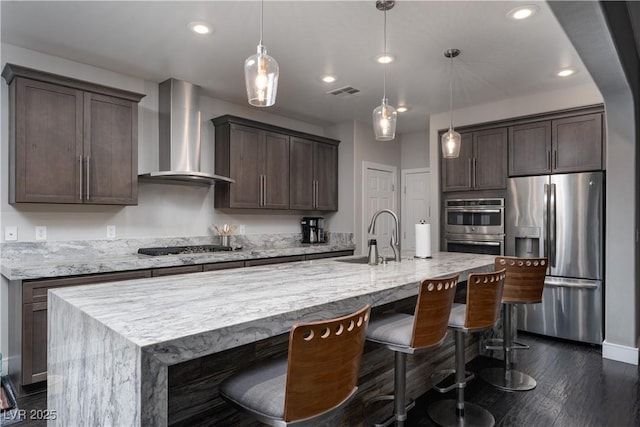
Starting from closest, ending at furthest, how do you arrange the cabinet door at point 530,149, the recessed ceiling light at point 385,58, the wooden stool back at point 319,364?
the wooden stool back at point 319,364
the recessed ceiling light at point 385,58
the cabinet door at point 530,149

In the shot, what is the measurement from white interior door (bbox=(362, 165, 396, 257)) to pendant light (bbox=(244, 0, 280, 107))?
12.2ft

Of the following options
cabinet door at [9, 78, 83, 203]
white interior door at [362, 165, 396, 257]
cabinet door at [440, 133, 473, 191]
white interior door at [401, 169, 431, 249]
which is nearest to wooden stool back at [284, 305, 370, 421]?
cabinet door at [9, 78, 83, 203]

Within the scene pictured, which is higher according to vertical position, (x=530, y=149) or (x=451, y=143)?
(x=530, y=149)

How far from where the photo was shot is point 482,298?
2154 mm

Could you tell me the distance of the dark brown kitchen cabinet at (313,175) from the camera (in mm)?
4910

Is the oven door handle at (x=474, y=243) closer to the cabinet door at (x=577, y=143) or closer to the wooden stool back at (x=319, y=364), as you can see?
the cabinet door at (x=577, y=143)

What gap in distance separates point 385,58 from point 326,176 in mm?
2277

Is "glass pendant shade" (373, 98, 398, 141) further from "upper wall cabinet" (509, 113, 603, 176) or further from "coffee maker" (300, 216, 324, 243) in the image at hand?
"coffee maker" (300, 216, 324, 243)

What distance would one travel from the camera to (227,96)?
433 centimetres

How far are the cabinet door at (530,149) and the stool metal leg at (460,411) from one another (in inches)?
105

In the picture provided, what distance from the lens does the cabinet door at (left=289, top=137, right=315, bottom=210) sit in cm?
488

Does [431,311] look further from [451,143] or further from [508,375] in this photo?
[451,143]

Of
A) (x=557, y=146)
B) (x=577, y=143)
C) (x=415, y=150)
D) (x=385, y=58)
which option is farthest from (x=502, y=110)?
(x=385, y=58)

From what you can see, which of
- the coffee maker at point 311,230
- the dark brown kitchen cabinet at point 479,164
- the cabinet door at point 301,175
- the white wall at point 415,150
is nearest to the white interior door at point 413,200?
the white wall at point 415,150
